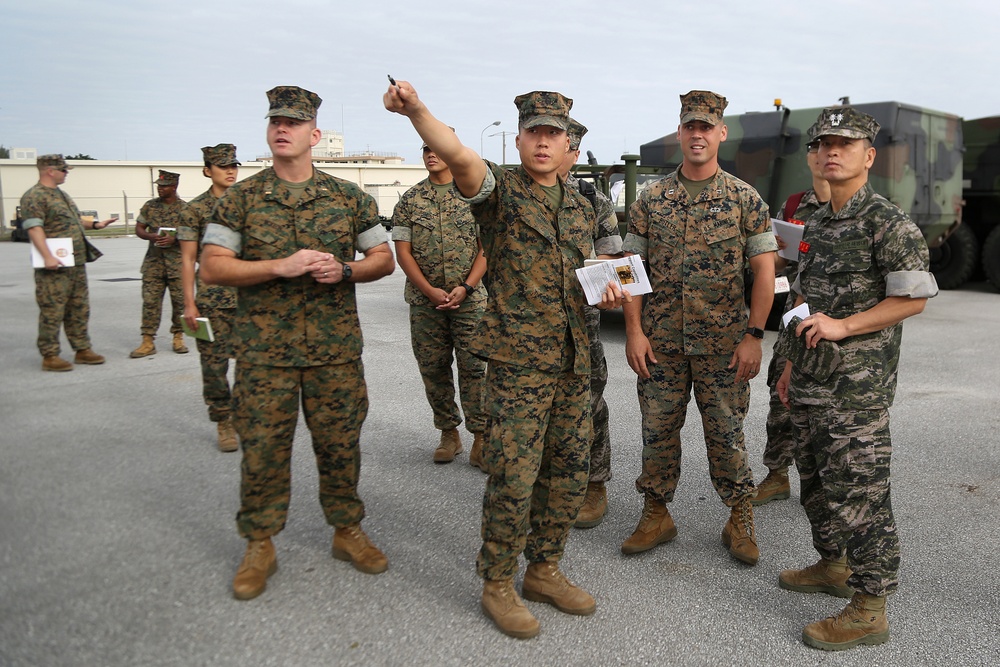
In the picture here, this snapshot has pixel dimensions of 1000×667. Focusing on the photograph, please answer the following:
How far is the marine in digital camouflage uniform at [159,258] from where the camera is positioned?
284 inches

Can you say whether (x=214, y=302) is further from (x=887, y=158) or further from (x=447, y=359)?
(x=887, y=158)

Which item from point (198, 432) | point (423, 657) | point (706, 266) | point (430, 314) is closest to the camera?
point (423, 657)

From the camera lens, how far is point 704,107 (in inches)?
125

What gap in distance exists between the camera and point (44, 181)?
691 cm

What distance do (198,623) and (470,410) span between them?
1.97m

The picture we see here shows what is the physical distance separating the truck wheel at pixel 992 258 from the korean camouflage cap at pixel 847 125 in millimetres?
10962

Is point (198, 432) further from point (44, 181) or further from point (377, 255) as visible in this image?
point (44, 181)

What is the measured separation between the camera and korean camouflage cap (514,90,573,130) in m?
2.63

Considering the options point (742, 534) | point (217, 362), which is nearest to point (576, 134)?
point (742, 534)

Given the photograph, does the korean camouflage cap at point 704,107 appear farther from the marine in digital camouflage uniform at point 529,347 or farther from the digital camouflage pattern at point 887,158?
the digital camouflage pattern at point 887,158

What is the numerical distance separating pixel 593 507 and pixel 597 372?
2.10 feet

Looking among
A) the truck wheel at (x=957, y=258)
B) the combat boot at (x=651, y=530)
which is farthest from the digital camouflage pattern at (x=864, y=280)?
the truck wheel at (x=957, y=258)

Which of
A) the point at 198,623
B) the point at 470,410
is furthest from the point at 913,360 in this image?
the point at 198,623

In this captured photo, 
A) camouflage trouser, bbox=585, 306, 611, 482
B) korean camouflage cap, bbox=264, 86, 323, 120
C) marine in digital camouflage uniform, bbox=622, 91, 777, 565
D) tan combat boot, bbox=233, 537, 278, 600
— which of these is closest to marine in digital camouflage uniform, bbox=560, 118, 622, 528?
camouflage trouser, bbox=585, 306, 611, 482
